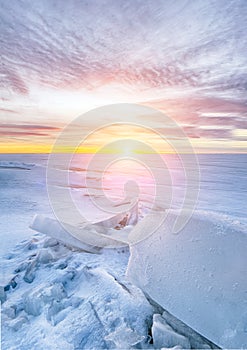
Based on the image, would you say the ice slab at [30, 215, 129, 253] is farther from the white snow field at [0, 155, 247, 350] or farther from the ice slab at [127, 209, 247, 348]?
the ice slab at [127, 209, 247, 348]

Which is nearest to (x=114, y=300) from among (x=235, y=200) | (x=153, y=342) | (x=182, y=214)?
(x=153, y=342)

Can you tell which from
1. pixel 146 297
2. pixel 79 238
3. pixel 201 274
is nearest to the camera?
pixel 201 274

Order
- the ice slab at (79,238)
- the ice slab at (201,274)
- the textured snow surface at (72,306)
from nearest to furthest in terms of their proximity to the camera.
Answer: the ice slab at (201,274)
the textured snow surface at (72,306)
the ice slab at (79,238)

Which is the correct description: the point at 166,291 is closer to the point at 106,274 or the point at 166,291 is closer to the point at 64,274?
the point at 106,274

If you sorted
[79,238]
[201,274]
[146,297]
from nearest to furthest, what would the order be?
[201,274] < [146,297] < [79,238]

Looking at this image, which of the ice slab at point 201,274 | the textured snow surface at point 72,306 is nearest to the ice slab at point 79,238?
the textured snow surface at point 72,306

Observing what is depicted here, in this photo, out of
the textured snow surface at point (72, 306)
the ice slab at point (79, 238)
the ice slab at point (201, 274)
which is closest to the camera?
the ice slab at point (201, 274)

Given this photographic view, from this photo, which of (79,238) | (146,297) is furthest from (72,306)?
(79,238)

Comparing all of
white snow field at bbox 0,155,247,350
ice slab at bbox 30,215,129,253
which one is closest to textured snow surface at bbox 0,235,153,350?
white snow field at bbox 0,155,247,350

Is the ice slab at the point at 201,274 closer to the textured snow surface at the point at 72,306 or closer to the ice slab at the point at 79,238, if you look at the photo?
the textured snow surface at the point at 72,306

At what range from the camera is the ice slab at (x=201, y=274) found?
1531 mm

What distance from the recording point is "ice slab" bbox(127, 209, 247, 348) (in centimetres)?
153

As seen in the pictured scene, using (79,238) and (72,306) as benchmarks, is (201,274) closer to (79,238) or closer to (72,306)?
(72,306)

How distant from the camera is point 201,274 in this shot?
69.8 inches
